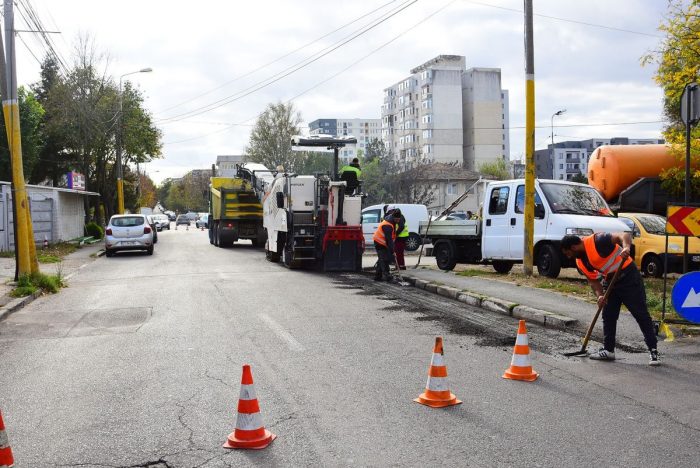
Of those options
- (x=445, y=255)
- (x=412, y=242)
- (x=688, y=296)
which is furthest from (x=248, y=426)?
(x=412, y=242)

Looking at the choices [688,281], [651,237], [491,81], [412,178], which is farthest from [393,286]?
[491,81]

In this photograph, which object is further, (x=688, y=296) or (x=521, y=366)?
(x=688, y=296)

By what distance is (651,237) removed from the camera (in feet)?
51.2

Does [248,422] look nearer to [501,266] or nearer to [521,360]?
[521,360]

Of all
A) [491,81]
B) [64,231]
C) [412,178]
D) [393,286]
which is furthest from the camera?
[491,81]

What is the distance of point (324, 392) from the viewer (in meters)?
6.05

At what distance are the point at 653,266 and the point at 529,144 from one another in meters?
4.11

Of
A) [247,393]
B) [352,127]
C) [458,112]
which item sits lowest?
[247,393]

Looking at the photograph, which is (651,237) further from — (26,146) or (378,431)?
(26,146)

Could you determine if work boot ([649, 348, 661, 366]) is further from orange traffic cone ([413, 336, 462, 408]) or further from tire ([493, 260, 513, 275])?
tire ([493, 260, 513, 275])

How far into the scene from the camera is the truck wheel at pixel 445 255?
1725cm

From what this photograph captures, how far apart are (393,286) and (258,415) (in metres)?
10.0

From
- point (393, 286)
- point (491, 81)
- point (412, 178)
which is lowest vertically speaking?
point (393, 286)

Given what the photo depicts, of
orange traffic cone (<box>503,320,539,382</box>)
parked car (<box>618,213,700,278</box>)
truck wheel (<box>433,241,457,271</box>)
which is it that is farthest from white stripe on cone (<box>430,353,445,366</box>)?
truck wheel (<box>433,241,457,271</box>)
